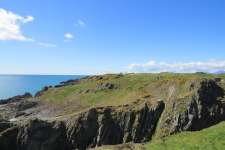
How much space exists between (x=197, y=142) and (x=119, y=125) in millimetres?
21202

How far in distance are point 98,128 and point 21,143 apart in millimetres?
13846

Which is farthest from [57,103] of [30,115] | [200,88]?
[200,88]

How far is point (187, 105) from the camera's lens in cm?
6681

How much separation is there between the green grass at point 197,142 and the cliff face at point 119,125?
1079 cm

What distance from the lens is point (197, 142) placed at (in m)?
48.6

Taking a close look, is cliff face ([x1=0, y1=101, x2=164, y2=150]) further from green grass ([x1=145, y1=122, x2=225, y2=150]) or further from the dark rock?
green grass ([x1=145, y1=122, x2=225, y2=150])

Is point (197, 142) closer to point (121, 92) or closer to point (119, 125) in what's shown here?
point (119, 125)

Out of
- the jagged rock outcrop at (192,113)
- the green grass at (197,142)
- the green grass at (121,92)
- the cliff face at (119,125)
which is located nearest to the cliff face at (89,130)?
the cliff face at (119,125)

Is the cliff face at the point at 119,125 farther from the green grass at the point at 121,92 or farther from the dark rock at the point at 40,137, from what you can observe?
the green grass at the point at 121,92

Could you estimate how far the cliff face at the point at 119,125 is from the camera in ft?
214

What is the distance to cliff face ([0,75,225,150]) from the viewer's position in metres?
65.3

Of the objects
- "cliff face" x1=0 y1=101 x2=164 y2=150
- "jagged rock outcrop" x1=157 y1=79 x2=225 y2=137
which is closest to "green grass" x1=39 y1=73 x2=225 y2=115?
"jagged rock outcrop" x1=157 y1=79 x2=225 y2=137

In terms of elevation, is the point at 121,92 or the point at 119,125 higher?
the point at 121,92

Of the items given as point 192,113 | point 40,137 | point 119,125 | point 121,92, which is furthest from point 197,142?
point 121,92
